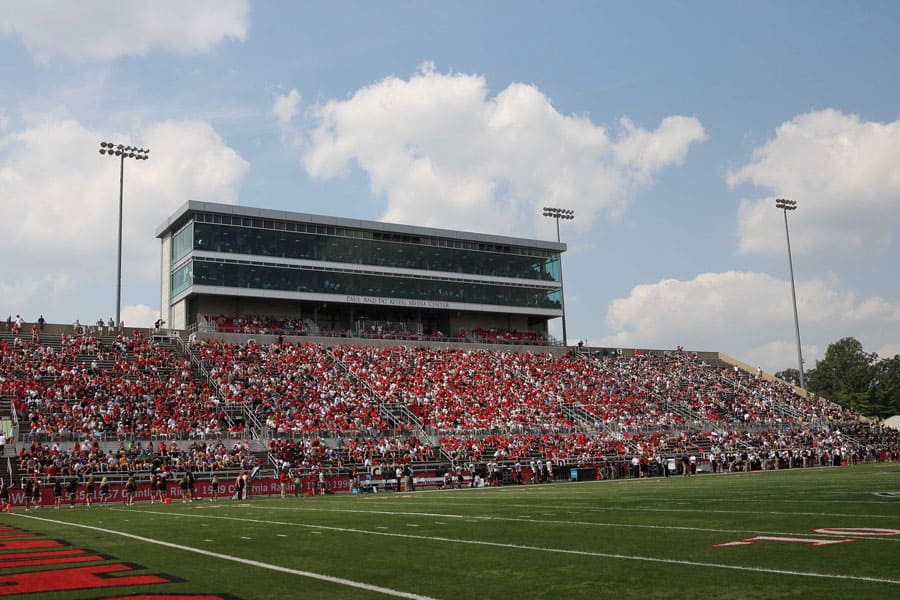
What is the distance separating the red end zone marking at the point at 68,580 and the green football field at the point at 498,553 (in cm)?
2

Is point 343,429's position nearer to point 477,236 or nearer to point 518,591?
point 477,236

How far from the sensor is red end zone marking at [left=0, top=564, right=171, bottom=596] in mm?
9375

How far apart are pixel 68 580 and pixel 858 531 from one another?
9943 millimetres

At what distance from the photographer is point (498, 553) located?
11477mm

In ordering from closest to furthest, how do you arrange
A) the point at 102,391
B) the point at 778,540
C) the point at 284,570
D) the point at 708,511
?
the point at 284,570 → the point at 778,540 → the point at 708,511 → the point at 102,391

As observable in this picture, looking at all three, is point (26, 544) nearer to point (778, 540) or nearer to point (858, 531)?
point (778, 540)

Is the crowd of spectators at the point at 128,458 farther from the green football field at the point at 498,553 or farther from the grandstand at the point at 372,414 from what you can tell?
the green football field at the point at 498,553

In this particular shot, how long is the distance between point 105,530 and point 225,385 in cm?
2665

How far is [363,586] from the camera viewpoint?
9125 mm

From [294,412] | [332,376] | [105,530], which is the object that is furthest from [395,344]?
[105,530]

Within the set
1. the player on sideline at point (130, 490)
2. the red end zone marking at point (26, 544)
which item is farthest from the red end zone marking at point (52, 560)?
the player on sideline at point (130, 490)

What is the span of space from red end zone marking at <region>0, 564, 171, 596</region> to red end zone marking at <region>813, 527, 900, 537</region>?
8.54 metres

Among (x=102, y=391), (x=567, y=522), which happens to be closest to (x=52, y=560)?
(x=567, y=522)

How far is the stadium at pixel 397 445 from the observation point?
1033cm
